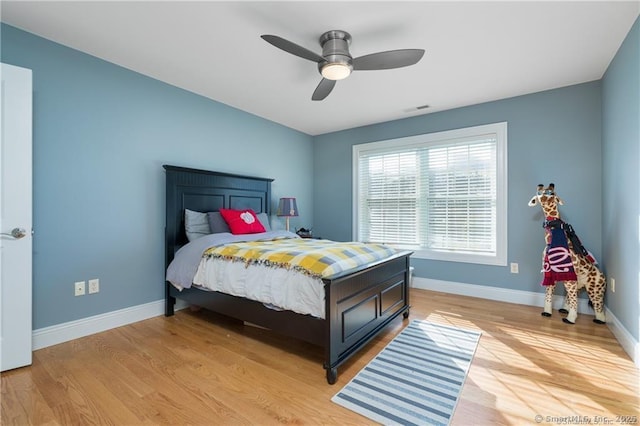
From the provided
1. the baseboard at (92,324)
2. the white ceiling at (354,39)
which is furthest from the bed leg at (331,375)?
the white ceiling at (354,39)

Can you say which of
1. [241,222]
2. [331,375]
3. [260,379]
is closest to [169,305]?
[241,222]

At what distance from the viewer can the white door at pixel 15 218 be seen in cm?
195

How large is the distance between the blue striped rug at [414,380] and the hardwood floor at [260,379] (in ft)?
0.21

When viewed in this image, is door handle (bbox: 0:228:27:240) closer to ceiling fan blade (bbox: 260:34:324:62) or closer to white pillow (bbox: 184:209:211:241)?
white pillow (bbox: 184:209:211:241)

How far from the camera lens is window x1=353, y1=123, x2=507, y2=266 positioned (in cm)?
361

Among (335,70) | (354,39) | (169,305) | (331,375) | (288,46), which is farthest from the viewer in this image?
(169,305)

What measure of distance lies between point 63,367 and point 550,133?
490 centimetres

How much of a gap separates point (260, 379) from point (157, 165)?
2.33m

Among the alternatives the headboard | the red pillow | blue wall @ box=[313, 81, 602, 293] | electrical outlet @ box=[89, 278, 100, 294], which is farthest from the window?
electrical outlet @ box=[89, 278, 100, 294]

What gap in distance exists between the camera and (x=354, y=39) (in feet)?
7.59

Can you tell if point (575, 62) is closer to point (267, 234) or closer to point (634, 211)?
point (634, 211)

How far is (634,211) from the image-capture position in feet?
7.02

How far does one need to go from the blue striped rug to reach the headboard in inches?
90.3

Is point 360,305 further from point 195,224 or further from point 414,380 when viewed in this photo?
point 195,224
